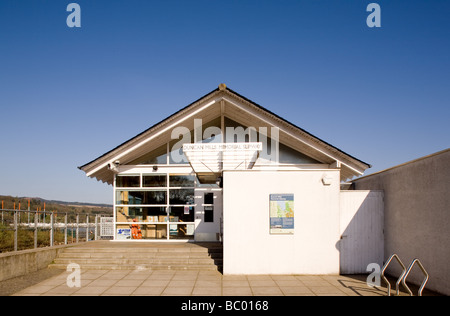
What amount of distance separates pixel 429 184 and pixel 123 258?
8434mm

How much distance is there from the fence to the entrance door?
15.1 feet

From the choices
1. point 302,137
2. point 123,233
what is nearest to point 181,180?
point 123,233

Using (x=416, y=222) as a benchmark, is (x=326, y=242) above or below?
below

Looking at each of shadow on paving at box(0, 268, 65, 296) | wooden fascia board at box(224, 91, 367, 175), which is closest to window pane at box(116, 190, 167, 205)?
shadow on paving at box(0, 268, 65, 296)

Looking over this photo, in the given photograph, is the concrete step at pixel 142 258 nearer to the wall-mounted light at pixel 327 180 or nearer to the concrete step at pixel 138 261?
the concrete step at pixel 138 261

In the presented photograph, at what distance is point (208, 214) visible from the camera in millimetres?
13391

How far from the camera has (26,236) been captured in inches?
445

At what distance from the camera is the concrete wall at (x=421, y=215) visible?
721cm

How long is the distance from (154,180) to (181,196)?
1253mm

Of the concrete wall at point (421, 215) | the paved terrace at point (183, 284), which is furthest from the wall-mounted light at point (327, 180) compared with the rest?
the paved terrace at point (183, 284)

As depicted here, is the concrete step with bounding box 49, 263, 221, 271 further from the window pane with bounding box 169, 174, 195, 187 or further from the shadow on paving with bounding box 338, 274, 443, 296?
the window pane with bounding box 169, 174, 195, 187
